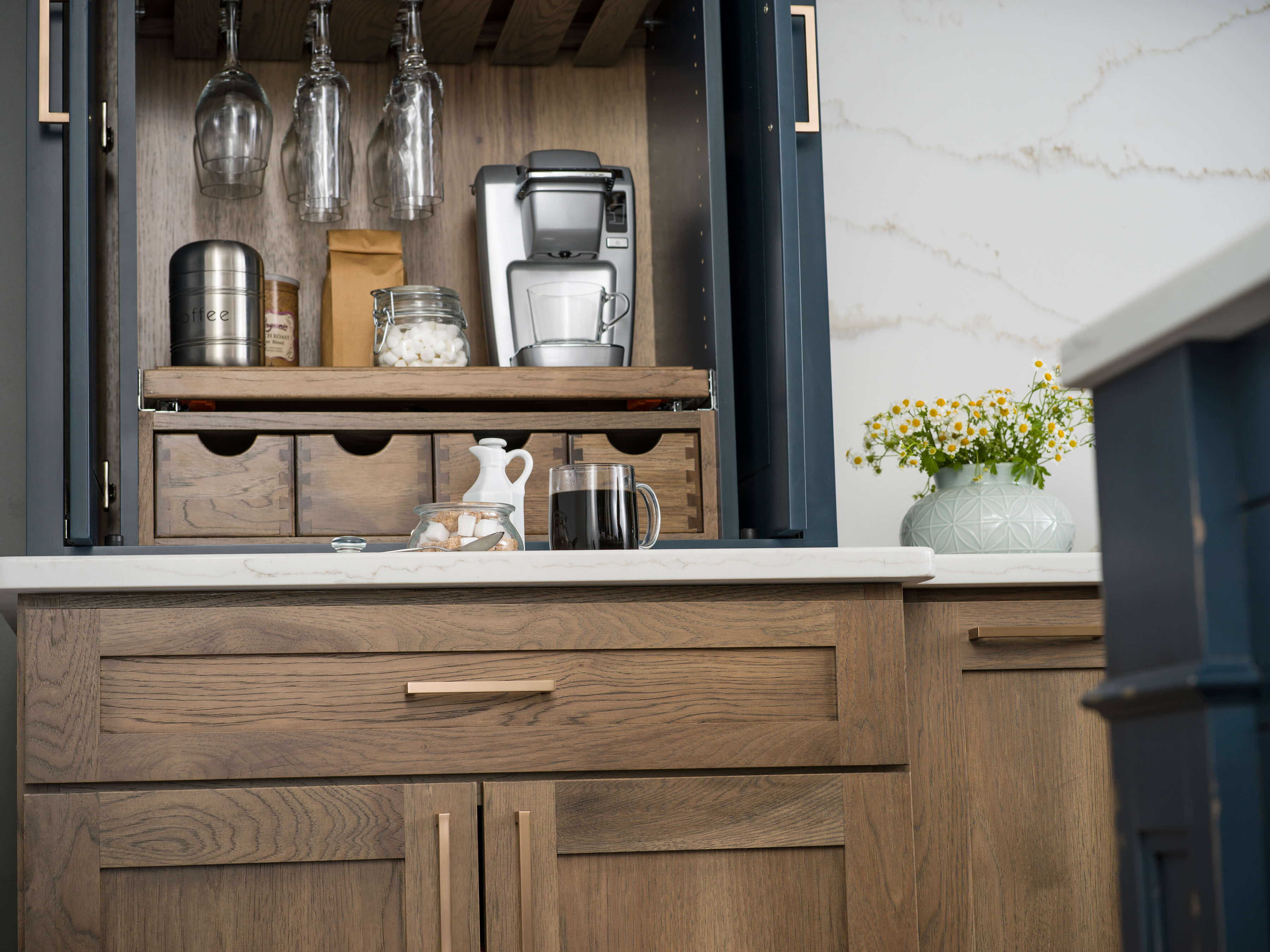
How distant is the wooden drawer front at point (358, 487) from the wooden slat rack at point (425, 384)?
0.22 ft

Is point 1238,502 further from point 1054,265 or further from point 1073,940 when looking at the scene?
point 1054,265

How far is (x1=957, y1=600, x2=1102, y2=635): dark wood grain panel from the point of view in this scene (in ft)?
4.62

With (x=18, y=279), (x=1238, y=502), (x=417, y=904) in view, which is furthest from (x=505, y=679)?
(x=18, y=279)

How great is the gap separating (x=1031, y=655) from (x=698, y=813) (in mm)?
464

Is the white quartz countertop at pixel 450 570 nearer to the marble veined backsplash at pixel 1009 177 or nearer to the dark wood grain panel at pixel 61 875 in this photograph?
the dark wood grain panel at pixel 61 875

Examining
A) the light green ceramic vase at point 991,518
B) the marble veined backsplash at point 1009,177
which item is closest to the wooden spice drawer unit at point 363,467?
the light green ceramic vase at point 991,518

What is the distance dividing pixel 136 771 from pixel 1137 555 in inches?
37.6

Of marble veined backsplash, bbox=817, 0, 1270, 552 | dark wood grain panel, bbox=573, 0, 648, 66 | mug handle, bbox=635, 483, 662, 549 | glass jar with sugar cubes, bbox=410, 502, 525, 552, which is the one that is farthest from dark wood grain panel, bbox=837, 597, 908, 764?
dark wood grain panel, bbox=573, 0, 648, 66

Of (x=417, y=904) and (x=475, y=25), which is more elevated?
(x=475, y=25)

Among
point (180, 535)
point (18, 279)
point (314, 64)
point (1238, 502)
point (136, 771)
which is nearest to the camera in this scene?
point (1238, 502)

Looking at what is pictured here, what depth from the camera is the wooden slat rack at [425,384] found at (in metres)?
1.55

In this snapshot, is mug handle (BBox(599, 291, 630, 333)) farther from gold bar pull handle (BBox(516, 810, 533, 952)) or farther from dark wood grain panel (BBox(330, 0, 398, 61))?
gold bar pull handle (BBox(516, 810, 533, 952))

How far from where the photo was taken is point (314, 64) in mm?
1751

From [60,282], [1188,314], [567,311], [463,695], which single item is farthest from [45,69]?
[1188,314]
